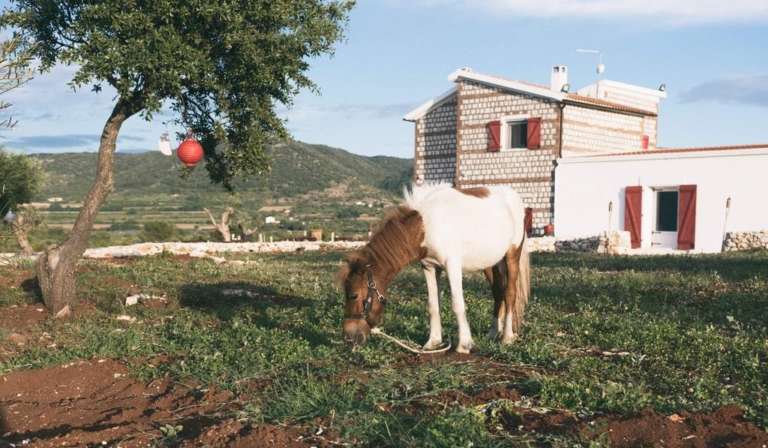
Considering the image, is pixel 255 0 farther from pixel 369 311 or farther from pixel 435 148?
pixel 435 148

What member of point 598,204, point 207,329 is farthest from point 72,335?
point 598,204

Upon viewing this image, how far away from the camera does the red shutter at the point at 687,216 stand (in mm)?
29203

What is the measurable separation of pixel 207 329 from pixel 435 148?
2707 cm

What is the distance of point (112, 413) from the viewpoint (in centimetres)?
691

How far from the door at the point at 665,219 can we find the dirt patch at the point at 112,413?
1024 inches

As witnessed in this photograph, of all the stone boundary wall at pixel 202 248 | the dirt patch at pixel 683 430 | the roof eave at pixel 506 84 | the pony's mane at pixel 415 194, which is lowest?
the stone boundary wall at pixel 202 248

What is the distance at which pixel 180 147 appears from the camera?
1230 cm

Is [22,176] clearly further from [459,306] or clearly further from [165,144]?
[459,306]

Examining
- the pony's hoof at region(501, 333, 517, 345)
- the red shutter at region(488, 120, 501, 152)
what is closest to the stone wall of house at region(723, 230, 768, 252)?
the red shutter at region(488, 120, 501, 152)

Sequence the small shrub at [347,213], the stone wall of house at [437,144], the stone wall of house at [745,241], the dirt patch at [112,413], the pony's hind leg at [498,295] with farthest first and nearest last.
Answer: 1. the small shrub at [347,213]
2. the stone wall of house at [437,144]
3. the stone wall of house at [745,241]
4. the pony's hind leg at [498,295]
5. the dirt patch at [112,413]

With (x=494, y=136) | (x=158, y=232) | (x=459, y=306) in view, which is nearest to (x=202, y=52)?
(x=459, y=306)

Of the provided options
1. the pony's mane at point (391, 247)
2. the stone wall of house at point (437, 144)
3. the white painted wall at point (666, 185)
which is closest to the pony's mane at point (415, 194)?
the pony's mane at point (391, 247)

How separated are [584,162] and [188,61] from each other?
23.9 meters

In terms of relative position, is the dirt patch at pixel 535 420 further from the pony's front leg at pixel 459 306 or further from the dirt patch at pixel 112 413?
the pony's front leg at pixel 459 306
